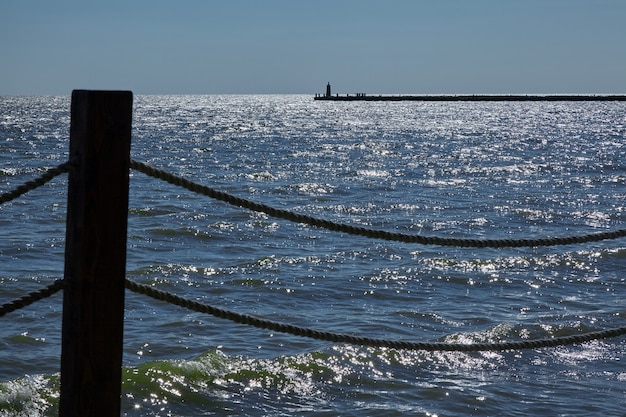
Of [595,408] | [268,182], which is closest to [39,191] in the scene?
[268,182]

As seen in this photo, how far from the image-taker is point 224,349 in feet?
25.8

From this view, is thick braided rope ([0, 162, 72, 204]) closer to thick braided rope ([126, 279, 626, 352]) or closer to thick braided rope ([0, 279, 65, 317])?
thick braided rope ([0, 279, 65, 317])

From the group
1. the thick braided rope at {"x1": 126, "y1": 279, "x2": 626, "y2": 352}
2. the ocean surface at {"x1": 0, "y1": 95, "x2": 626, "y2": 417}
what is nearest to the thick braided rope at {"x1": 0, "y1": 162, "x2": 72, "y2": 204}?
the thick braided rope at {"x1": 126, "y1": 279, "x2": 626, "y2": 352}

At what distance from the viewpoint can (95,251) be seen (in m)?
2.90

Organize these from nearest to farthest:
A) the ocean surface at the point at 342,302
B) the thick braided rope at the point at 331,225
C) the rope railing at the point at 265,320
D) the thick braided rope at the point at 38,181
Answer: the thick braided rope at the point at 38,181, the rope railing at the point at 265,320, the thick braided rope at the point at 331,225, the ocean surface at the point at 342,302

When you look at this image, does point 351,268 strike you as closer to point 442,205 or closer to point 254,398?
point 254,398

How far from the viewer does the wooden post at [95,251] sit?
2.87 m

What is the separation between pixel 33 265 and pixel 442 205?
35.3 ft

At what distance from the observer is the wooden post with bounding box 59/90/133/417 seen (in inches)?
113

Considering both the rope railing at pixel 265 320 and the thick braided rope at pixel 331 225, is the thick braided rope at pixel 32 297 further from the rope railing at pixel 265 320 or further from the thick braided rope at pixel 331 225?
the thick braided rope at pixel 331 225

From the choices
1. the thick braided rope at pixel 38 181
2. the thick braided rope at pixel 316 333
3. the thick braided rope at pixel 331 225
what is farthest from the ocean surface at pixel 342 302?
the thick braided rope at pixel 38 181

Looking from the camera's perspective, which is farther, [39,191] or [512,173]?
[512,173]

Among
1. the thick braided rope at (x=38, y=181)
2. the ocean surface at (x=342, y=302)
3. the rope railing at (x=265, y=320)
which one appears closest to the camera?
the thick braided rope at (x=38, y=181)

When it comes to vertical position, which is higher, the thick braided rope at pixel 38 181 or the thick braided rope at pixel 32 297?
the thick braided rope at pixel 38 181
